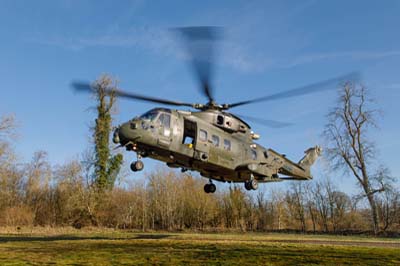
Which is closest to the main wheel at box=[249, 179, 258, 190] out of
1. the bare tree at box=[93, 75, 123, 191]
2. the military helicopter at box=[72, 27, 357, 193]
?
the military helicopter at box=[72, 27, 357, 193]

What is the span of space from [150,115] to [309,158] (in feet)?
42.0

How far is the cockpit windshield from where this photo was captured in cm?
1598

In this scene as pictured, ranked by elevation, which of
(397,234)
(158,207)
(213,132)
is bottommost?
(397,234)

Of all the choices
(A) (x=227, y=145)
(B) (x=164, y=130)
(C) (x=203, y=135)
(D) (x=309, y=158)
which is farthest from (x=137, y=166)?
(D) (x=309, y=158)

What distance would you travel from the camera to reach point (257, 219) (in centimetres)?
4953

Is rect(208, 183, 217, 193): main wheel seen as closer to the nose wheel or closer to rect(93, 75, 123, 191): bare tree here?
the nose wheel

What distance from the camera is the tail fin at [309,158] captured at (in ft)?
77.0

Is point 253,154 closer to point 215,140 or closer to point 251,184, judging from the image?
point 251,184

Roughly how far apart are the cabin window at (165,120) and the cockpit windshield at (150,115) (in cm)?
25

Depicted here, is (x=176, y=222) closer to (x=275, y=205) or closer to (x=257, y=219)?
(x=257, y=219)

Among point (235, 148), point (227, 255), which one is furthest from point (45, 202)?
point (227, 255)

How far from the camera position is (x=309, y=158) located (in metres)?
24.0

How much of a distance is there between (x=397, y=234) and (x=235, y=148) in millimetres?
22998

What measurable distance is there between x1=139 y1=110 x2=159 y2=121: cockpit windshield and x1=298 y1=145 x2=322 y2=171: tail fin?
11480 millimetres
